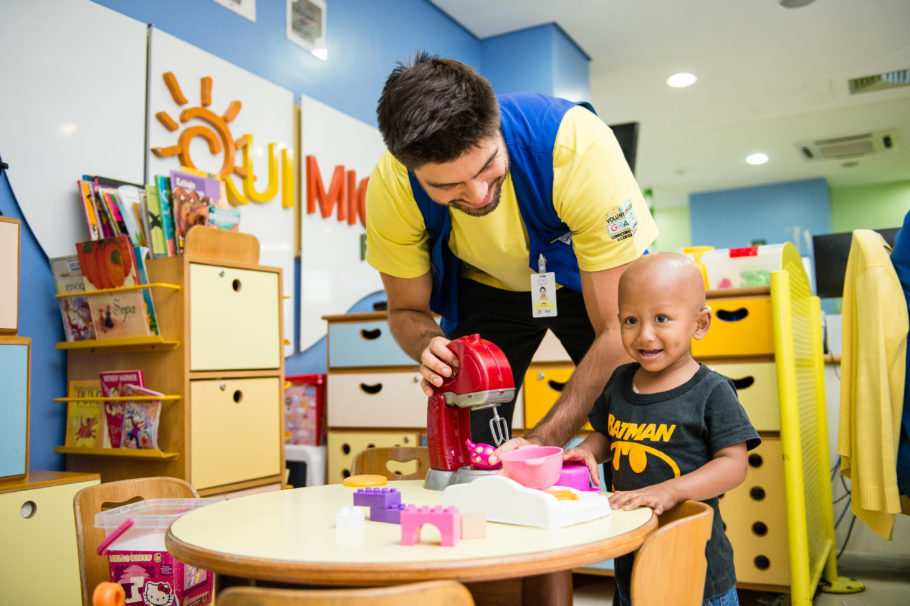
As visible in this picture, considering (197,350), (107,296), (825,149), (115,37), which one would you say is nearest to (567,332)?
→ (197,350)

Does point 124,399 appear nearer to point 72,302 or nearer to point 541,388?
point 72,302

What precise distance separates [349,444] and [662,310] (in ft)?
6.08

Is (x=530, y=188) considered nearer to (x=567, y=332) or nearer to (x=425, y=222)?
(x=425, y=222)

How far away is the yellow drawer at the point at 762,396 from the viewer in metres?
2.29

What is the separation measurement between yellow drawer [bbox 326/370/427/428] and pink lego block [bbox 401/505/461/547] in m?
1.86

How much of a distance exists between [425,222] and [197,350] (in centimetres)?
81

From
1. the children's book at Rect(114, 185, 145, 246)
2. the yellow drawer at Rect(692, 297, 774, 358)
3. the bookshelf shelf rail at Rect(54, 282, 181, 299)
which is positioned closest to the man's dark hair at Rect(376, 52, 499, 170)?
the bookshelf shelf rail at Rect(54, 282, 181, 299)

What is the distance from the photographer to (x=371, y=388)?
2.89m

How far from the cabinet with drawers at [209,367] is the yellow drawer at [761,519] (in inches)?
57.4

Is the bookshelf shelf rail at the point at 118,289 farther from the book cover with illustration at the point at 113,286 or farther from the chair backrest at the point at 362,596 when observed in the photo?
the chair backrest at the point at 362,596

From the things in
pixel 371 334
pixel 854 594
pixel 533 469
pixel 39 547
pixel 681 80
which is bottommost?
pixel 854 594

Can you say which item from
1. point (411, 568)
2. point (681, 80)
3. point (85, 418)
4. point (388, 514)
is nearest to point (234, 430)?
point (85, 418)

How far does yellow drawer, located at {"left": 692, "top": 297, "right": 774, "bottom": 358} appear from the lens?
91.4 inches

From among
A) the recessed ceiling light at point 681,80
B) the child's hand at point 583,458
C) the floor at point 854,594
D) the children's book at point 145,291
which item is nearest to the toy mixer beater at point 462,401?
the child's hand at point 583,458
